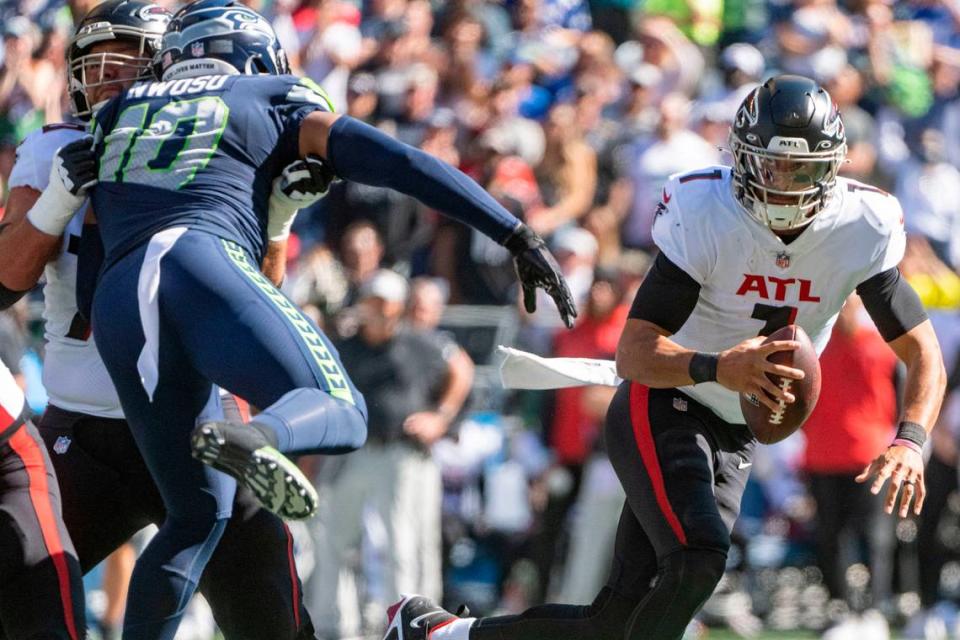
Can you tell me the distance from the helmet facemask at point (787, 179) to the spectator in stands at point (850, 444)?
11.9 ft

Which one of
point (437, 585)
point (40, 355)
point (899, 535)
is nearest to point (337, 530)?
point (437, 585)

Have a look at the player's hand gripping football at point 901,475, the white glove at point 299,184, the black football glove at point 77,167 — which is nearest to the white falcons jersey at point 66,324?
the black football glove at point 77,167

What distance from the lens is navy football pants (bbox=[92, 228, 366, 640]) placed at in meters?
3.93

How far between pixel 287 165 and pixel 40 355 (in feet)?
13.9

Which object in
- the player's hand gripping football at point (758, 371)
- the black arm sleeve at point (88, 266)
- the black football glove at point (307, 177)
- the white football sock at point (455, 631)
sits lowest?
the white football sock at point (455, 631)

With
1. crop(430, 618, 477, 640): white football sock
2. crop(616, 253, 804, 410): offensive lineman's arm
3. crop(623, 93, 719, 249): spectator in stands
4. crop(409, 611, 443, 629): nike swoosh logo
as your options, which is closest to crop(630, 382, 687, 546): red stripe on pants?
crop(616, 253, 804, 410): offensive lineman's arm

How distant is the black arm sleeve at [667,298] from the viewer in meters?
4.62

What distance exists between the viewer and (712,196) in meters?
4.74

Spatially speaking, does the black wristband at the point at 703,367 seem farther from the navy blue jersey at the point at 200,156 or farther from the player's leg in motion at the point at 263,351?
the navy blue jersey at the point at 200,156

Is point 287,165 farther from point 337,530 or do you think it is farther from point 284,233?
point 337,530

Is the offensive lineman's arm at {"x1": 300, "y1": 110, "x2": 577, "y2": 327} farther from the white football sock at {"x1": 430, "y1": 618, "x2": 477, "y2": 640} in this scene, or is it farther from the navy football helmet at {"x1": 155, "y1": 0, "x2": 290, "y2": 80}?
the white football sock at {"x1": 430, "y1": 618, "x2": 477, "y2": 640}

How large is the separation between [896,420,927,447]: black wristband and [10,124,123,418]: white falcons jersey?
87.5 inches

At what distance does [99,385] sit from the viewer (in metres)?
4.73

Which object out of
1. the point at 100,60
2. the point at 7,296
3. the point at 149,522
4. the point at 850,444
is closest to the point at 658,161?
the point at 850,444
